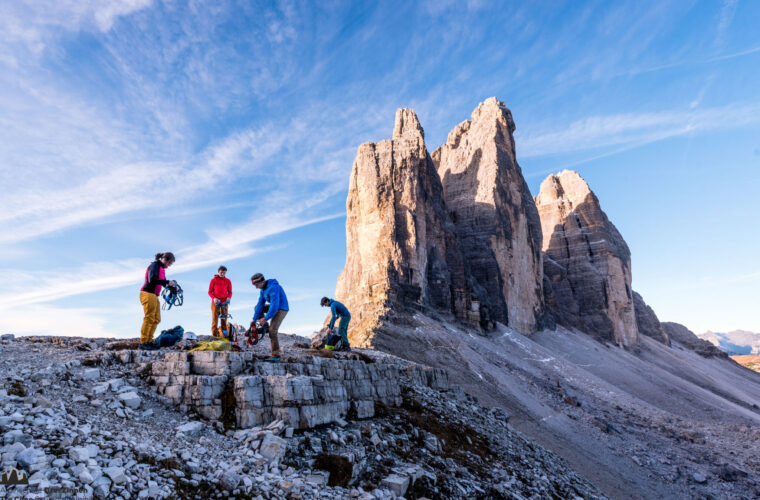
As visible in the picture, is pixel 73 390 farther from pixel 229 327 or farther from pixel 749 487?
pixel 749 487

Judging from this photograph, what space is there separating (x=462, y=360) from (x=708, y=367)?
7205cm

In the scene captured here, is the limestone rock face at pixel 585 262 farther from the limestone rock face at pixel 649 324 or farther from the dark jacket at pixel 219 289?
the dark jacket at pixel 219 289

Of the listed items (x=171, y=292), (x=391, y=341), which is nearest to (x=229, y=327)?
(x=171, y=292)

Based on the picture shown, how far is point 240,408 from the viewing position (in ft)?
29.1

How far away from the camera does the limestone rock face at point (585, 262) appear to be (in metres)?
73.8

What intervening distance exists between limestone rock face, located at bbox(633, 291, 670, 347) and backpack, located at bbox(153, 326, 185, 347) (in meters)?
91.5

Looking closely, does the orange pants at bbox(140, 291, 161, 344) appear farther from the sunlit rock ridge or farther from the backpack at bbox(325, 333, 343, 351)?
the sunlit rock ridge

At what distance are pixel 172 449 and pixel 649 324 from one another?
100m

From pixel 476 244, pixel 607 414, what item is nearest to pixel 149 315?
pixel 607 414

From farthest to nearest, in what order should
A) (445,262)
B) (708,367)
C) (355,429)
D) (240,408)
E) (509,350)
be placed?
(708,367) < (445,262) < (509,350) < (355,429) < (240,408)

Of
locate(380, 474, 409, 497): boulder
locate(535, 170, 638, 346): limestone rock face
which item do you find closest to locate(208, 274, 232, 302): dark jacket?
locate(380, 474, 409, 497): boulder

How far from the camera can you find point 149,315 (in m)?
11.0

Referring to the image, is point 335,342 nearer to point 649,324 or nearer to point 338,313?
point 338,313

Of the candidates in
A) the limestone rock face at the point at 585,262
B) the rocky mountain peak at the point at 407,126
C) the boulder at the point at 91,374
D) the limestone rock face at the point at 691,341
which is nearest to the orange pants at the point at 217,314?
the boulder at the point at 91,374
